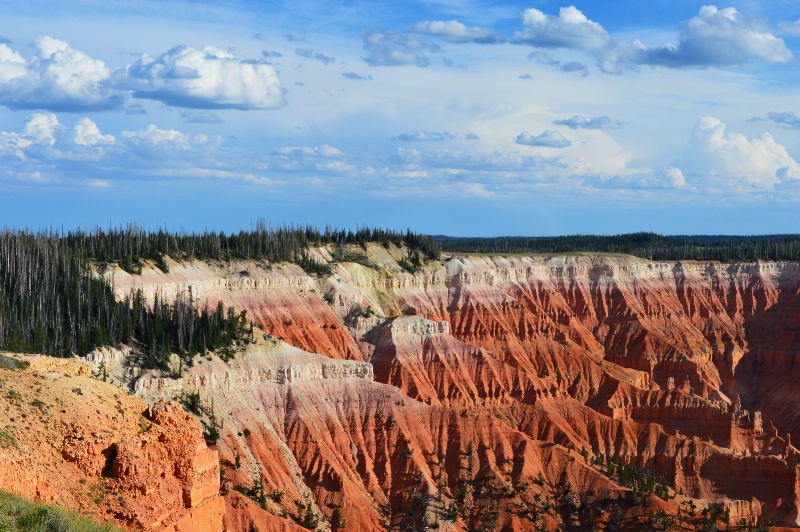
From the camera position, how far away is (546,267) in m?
189

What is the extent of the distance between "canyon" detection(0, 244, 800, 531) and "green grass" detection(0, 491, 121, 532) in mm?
2350

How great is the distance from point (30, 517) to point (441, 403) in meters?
94.4

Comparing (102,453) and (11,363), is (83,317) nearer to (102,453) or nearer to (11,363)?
(11,363)

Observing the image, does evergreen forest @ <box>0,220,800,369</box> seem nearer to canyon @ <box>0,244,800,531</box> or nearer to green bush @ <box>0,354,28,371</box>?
canyon @ <box>0,244,800,531</box>

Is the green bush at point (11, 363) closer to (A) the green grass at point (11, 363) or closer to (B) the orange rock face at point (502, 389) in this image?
(A) the green grass at point (11, 363)

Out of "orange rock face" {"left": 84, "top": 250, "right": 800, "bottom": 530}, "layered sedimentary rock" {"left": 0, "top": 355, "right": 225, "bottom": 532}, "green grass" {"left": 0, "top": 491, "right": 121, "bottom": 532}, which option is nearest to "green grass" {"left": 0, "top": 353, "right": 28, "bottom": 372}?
"layered sedimentary rock" {"left": 0, "top": 355, "right": 225, "bottom": 532}

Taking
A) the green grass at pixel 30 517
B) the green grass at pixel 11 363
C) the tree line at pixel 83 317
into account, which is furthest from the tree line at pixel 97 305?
the green grass at pixel 30 517

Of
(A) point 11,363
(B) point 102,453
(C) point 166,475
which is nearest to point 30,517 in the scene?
(B) point 102,453

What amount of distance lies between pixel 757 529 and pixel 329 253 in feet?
234

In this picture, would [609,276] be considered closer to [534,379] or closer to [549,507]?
[534,379]

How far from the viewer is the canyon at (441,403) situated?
1992 inches

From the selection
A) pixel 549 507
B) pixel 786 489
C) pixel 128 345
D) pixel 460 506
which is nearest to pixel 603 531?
pixel 549 507

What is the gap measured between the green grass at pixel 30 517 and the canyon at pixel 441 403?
2350 mm

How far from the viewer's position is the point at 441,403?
132500 mm
